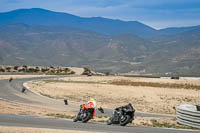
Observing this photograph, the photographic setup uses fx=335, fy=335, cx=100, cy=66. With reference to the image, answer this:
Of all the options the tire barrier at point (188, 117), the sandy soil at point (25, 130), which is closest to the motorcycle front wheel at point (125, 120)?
the sandy soil at point (25, 130)

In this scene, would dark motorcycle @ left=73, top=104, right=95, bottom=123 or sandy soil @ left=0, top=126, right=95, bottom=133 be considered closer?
sandy soil @ left=0, top=126, right=95, bottom=133

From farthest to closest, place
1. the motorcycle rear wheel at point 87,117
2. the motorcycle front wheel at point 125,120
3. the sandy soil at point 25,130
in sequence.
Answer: the motorcycle rear wheel at point 87,117, the motorcycle front wheel at point 125,120, the sandy soil at point 25,130

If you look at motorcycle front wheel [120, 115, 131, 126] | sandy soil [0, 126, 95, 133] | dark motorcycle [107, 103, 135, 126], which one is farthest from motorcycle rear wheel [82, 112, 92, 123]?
sandy soil [0, 126, 95, 133]

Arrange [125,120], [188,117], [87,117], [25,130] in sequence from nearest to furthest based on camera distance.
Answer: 1. [25,130]
2. [125,120]
3. [87,117]
4. [188,117]

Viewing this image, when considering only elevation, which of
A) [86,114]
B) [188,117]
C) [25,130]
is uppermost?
[86,114]

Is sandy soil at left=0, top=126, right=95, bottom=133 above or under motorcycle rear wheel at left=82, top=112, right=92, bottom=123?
under

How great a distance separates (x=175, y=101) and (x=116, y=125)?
25410mm

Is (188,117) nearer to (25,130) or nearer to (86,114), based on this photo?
(86,114)

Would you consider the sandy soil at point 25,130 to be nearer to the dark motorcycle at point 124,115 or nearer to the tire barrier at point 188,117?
the dark motorcycle at point 124,115

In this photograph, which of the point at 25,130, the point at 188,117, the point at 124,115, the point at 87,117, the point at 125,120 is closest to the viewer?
the point at 25,130

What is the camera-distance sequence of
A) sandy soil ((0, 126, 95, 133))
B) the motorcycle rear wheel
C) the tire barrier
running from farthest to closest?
the tire barrier, the motorcycle rear wheel, sandy soil ((0, 126, 95, 133))

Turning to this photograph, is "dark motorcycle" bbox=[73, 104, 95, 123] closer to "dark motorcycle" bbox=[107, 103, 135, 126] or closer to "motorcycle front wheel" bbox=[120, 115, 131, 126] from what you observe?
"dark motorcycle" bbox=[107, 103, 135, 126]

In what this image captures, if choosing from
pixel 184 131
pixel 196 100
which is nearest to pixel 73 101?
pixel 196 100

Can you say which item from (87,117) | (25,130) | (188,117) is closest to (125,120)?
(87,117)
